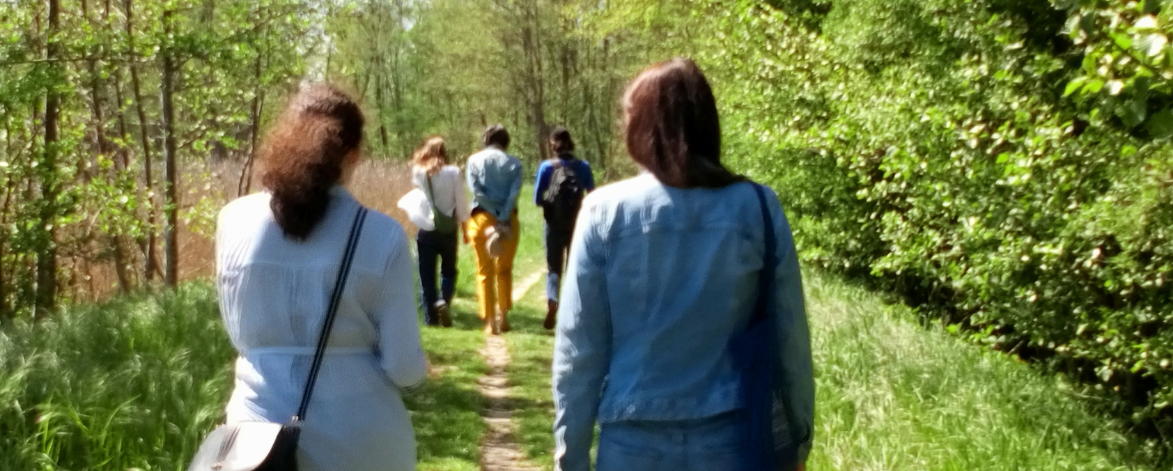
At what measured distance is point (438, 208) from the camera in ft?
28.7

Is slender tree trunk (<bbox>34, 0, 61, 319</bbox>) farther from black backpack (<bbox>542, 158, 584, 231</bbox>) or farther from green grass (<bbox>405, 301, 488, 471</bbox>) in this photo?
black backpack (<bbox>542, 158, 584, 231</bbox>)

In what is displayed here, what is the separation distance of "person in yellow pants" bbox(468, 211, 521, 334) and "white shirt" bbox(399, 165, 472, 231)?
0.20m

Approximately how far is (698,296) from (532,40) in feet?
107

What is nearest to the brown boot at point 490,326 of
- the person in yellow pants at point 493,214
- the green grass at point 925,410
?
the person in yellow pants at point 493,214

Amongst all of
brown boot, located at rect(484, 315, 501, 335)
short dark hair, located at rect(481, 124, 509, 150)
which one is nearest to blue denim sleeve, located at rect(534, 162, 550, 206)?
short dark hair, located at rect(481, 124, 509, 150)

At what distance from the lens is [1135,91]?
3.34 metres

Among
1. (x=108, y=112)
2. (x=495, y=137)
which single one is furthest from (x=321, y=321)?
(x=108, y=112)

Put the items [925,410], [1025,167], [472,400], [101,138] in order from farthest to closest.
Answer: [101,138]
[472,400]
[1025,167]
[925,410]

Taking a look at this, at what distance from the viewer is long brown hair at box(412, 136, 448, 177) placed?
8711 millimetres

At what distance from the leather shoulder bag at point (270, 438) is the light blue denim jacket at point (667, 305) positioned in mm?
516

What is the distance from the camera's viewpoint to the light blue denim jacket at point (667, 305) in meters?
2.38

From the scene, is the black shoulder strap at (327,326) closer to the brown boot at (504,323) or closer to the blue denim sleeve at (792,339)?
the blue denim sleeve at (792,339)

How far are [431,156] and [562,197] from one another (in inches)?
43.3

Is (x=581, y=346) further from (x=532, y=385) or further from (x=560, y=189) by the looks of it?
(x=560, y=189)
